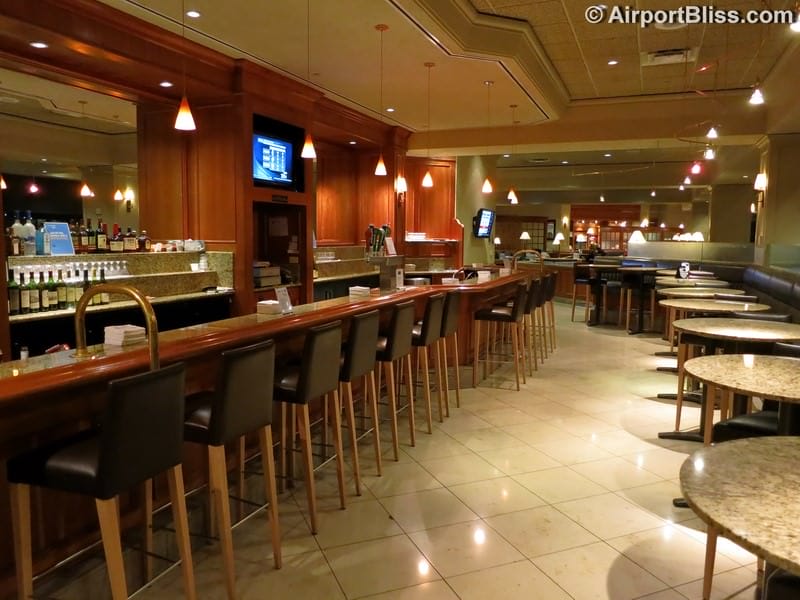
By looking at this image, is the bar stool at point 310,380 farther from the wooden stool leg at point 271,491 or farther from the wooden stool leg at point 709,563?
the wooden stool leg at point 709,563

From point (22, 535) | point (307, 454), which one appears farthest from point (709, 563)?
point (22, 535)

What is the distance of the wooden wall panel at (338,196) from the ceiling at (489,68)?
1.17 meters

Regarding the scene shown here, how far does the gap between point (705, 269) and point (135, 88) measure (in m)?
9.32

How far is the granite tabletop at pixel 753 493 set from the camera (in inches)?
47.5

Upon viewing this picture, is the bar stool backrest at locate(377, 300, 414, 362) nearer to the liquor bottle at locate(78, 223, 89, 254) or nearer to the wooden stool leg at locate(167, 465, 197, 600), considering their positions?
the wooden stool leg at locate(167, 465, 197, 600)

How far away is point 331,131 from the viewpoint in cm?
802

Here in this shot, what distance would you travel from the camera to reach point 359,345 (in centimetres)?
336

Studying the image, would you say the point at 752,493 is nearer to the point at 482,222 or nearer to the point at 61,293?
the point at 61,293

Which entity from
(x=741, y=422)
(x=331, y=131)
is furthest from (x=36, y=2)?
(x=741, y=422)

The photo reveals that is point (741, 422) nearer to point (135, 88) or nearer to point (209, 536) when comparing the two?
point (209, 536)

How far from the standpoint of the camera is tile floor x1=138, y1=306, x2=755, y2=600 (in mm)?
2514

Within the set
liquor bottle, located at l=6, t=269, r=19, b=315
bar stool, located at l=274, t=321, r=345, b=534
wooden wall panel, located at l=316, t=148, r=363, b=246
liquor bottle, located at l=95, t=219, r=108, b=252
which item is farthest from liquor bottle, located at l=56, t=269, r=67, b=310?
wooden wall panel, located at l=316, t=148, r=363, b=246

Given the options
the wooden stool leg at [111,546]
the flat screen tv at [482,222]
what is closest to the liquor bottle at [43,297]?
the wooden stool leg at [111,546]

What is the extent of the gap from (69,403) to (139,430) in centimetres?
60
